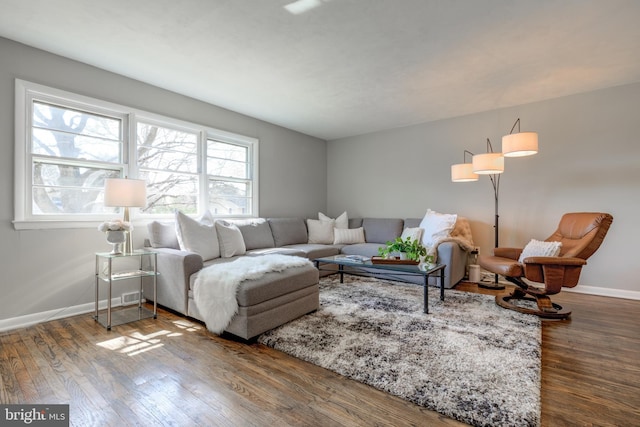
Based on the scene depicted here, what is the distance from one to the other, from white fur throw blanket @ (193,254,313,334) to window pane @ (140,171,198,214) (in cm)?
144

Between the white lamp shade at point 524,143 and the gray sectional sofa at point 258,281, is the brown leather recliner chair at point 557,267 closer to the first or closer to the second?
the gray sectional sofa at point 258,281

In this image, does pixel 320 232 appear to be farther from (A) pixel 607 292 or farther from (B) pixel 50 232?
(A) pixel 607 292

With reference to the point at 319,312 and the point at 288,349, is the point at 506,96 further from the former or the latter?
the point at 288,349

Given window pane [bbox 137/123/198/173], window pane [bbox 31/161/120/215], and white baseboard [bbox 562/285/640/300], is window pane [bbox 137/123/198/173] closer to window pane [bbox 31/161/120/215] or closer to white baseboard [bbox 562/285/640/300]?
window pane [bbox 31/161/120/215]

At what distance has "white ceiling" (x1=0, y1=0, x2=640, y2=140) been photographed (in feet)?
A: 6.91

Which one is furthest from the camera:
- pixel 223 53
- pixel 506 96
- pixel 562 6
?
pixel 506 96

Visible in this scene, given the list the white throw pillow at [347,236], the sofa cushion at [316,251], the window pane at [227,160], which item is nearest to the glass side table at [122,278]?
the window pane at [227,160]

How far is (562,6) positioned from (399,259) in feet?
7.75

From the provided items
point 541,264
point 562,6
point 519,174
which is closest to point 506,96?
point 519,174

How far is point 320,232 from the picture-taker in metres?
4.95

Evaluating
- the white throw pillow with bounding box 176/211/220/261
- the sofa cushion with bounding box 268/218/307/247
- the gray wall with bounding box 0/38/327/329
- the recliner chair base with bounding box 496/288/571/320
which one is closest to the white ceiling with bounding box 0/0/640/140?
→ the gray wall with bounding box 0/38/327/329

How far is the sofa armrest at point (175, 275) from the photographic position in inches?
105

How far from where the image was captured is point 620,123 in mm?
3471

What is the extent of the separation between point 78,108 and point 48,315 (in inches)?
76.4
